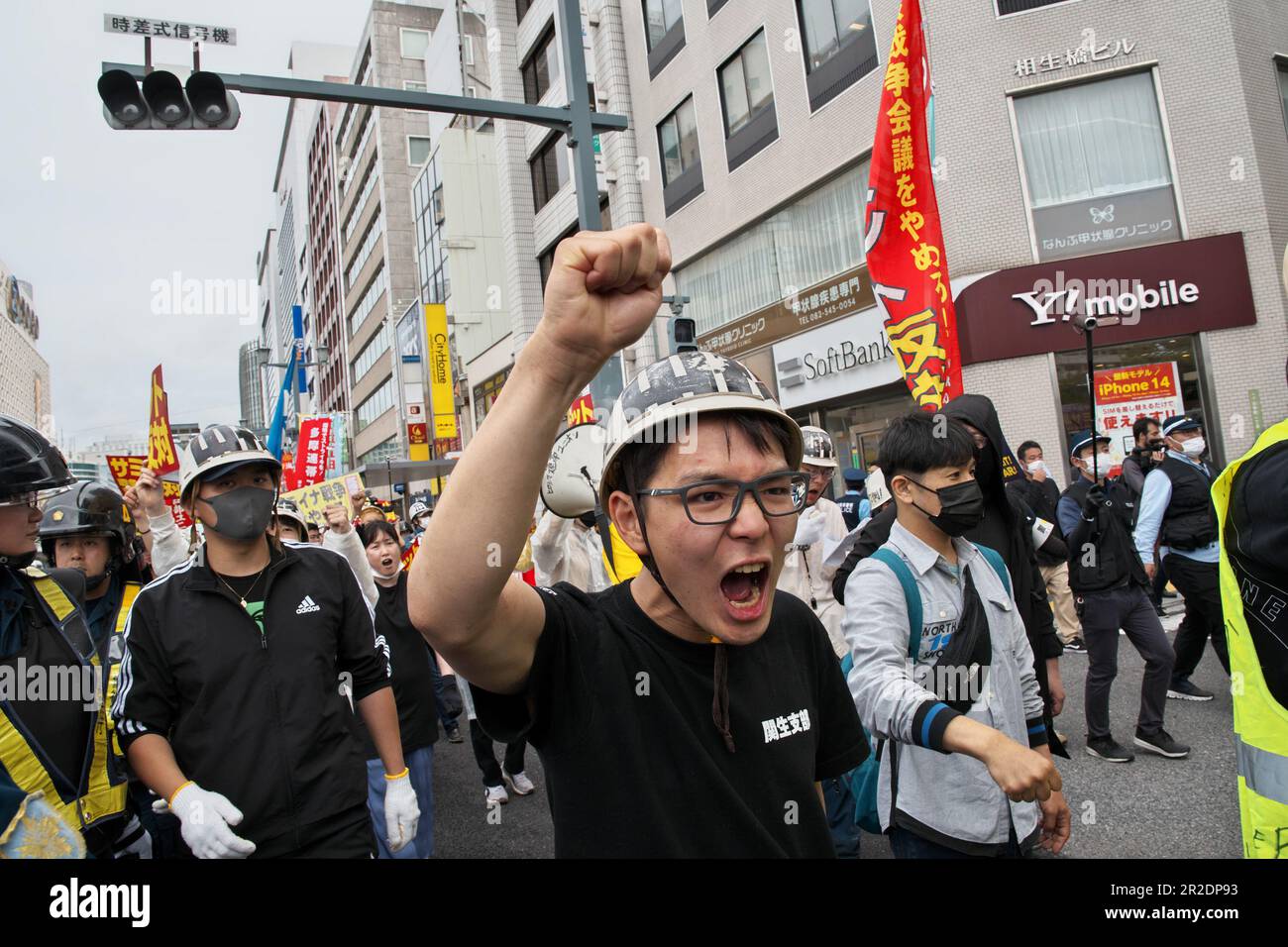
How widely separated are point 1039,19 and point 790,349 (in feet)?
22.9

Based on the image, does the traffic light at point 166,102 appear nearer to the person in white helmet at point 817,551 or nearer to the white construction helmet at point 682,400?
the person in white helmet at point 817,551

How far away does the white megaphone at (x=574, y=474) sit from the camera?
15.1 ft

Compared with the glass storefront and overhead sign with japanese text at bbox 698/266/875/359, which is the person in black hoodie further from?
overhead sign with japanese text at bbox 698/266/875/359

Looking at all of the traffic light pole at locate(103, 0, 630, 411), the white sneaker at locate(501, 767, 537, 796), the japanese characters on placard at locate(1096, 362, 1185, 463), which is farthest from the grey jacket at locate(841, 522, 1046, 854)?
the japanese characters on placard at locate(1096, 362, 1185, 463)

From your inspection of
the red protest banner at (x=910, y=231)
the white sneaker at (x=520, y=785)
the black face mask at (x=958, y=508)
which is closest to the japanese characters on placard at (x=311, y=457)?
the white sneaker at (x=520, y=785)

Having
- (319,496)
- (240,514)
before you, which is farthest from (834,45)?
(240,514)

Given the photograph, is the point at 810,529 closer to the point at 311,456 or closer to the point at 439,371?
the point at 311,456

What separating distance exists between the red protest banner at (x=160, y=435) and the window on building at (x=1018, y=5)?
13544mm

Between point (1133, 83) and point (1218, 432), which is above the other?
point (1133, 83)

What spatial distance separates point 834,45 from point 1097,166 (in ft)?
17.3

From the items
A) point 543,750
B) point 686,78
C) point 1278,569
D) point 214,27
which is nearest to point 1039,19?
point 686,78

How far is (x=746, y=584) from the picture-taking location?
54.1 inches
